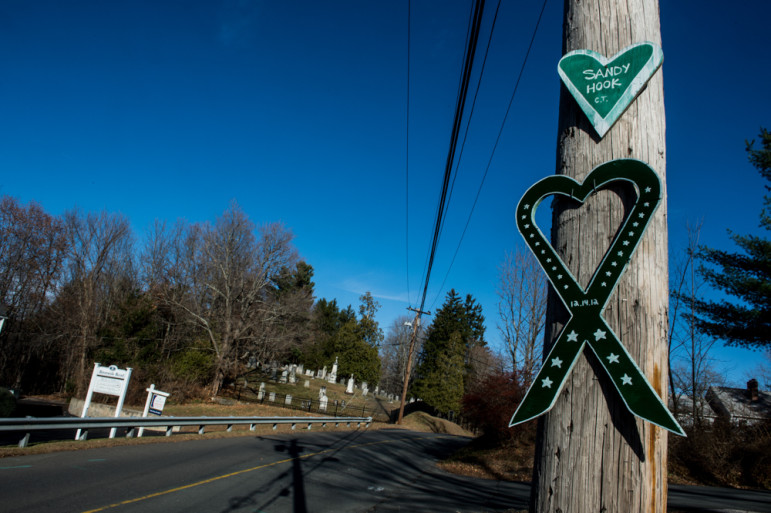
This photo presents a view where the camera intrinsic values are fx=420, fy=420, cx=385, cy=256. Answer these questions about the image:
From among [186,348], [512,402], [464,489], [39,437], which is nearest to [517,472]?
[512,402]

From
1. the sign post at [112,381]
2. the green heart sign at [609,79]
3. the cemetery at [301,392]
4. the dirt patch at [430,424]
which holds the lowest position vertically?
the dirt patch at [430,424]

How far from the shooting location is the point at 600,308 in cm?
158

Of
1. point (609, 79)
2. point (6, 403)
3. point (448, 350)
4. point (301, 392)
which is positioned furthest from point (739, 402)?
point (6, 403)

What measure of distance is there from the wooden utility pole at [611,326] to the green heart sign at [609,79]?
5 centimetres

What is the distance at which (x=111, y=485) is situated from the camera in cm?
720

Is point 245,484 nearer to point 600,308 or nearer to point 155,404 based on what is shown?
point 155,404

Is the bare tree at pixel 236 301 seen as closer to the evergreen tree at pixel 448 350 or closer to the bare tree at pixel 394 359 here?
the evergreen tree at pixel 448 350

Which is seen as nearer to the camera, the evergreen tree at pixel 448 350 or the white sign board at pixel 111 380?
the white sign board at pixel 111 380

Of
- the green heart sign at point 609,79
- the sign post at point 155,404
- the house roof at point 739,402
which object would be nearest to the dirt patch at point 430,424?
the house roof at point 739,402

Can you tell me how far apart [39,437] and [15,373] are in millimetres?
26992

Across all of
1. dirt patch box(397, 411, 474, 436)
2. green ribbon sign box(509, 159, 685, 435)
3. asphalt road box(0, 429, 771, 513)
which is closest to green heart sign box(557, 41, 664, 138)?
green ribbon sign box(509, 159, 685, 435)

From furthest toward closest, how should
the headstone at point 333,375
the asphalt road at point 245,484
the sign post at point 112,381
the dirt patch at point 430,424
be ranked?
1. the headstone at point 333,375
2. the dirt patch at point 430,424
3. the sign post at point 112,381
4. the asphalt road at point 245,484

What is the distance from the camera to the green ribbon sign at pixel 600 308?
4.84 ft

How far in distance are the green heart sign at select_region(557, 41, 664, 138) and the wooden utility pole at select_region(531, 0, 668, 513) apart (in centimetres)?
5
